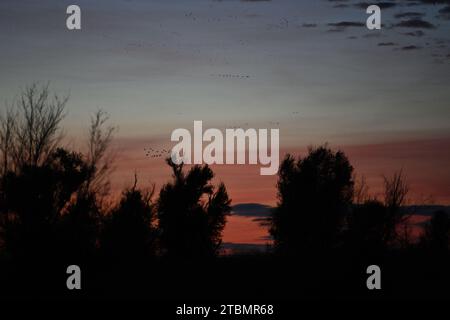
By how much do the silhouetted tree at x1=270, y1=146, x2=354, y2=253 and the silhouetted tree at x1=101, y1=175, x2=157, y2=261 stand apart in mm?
8382

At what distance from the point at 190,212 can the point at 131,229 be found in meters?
5.33

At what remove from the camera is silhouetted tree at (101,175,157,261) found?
4866 centimetres

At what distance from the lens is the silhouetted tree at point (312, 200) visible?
51.9 meters

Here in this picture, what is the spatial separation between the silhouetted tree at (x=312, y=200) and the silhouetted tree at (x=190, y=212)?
4251 millimetres

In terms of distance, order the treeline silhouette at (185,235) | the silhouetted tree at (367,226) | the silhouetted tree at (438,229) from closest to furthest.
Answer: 1. the treeline silhouette at (185,235)
2. the silhouetted tree at (367,226)
3. the silhouetted tree at (438,229)

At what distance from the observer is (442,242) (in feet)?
195

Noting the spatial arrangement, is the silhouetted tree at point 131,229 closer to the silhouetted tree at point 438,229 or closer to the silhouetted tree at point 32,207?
the silhouetted tree at point 32,207

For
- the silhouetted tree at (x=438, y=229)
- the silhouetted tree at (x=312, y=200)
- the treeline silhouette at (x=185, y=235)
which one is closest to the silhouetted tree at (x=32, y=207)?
the treeline silhouette at (x=185, y=235)

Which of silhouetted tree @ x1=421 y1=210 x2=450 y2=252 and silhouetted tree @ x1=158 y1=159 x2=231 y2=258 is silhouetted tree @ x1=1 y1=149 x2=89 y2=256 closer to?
silhouetted tree @ x1=158 y1=159 x2=231 y2=258

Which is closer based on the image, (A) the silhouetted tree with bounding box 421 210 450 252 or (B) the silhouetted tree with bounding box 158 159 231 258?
(B) the silhouetted tree with bounding box 158 159 231 258

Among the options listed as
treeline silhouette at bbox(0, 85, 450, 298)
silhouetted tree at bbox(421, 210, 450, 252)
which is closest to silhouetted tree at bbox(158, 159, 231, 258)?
treeline silhouette at bbox(0, 85, 450, 298)

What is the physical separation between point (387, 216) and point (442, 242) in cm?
707

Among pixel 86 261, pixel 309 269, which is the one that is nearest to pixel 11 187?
→ pixel 86 261

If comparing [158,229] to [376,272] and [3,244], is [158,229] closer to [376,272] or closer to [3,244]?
[3,244]
